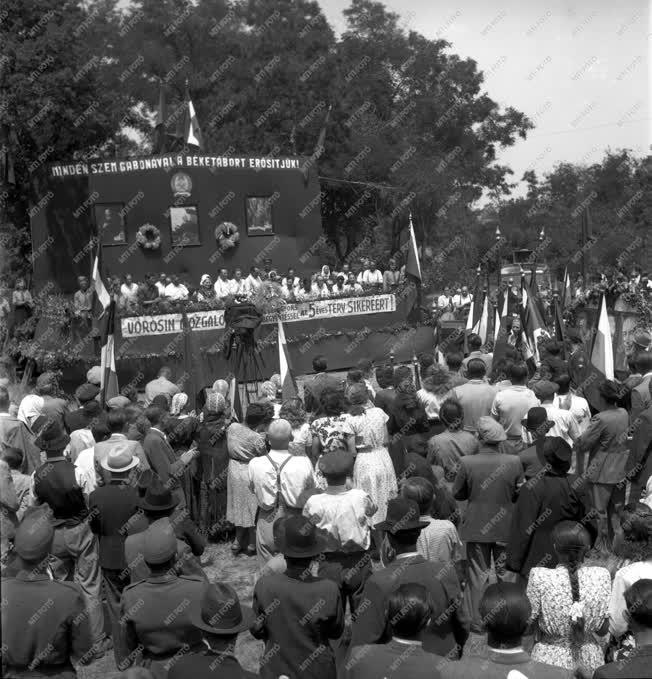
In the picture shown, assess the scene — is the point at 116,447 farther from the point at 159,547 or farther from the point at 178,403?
the point at 159,547

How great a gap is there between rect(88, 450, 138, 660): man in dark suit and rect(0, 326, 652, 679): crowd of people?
2 centimetres

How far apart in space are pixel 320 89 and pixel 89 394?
35.7 meters

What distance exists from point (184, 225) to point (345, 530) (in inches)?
785

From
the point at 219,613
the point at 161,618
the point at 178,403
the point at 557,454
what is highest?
the point at 178,403

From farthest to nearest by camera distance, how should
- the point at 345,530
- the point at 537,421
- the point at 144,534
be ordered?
the point at 537,421 → the point at 345,530 → the point at 144,534

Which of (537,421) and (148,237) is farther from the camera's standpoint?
(148,237)

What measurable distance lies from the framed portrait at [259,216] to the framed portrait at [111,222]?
3.75 m

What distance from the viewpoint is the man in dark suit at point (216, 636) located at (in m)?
3.82

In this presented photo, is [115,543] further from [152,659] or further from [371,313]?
[371,313]

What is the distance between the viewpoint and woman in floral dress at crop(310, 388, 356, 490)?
23.3 ft

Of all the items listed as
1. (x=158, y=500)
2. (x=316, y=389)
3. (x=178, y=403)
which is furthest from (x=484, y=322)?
(x=158, y=500)

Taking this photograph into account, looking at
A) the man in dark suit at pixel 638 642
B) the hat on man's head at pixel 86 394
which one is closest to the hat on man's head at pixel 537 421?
the man in dark suit at pixel 638 642

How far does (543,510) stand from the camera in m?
5.89

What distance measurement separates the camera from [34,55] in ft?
81.8
